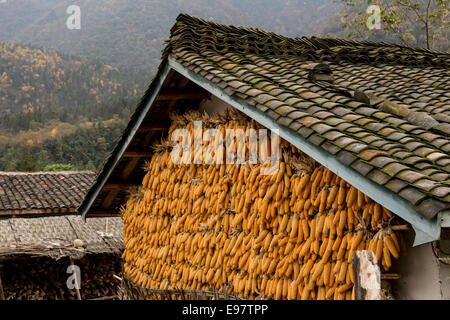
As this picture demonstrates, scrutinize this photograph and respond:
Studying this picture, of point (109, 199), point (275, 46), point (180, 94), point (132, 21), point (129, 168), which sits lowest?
point (109, 199)

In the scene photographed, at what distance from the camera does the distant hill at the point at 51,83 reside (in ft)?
248

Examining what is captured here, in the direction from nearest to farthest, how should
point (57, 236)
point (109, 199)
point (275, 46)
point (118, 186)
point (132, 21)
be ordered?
point (275, 46)
point (118, 186)
point (109, 199)
point (57, 236)
point (132, 21)

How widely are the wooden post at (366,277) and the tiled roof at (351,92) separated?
16.9 inches

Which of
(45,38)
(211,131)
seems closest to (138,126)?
(211,131)

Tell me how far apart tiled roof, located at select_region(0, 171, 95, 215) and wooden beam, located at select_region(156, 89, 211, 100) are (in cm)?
1149

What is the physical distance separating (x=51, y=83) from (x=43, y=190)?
6309 centimetres

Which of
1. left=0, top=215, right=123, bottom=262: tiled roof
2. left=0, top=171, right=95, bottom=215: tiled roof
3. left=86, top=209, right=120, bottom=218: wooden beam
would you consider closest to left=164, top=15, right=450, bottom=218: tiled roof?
left=86, top=209, right=120, bottom=218: wooden beam

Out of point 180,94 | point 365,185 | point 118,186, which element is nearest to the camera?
point 365,185

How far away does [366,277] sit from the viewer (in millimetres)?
3096

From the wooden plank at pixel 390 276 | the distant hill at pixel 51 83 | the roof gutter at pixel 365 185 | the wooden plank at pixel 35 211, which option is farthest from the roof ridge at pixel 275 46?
the distant hill at pixel 51 83

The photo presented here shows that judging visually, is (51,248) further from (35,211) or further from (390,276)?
(390,276)

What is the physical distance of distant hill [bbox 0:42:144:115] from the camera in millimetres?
75688

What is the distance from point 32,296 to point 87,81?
68.7 meters

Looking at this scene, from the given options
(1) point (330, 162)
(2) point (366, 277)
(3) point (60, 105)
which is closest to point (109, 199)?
(1) point (330, 162)
